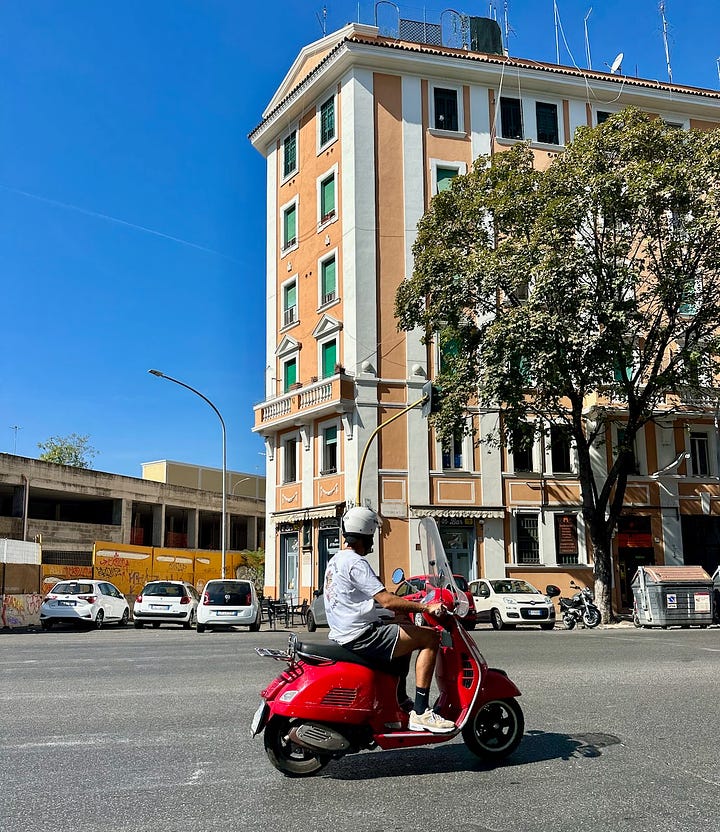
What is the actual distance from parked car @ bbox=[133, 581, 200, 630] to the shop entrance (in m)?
16.2

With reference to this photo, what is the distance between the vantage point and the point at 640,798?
5.16 m

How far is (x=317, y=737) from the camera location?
5574 millimetres

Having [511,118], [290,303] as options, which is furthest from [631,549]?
[511,118]

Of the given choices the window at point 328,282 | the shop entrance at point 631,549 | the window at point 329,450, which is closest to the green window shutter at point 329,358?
the window at point 328,282

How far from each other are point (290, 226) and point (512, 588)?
1957 centimetres

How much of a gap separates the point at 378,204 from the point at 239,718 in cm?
2808

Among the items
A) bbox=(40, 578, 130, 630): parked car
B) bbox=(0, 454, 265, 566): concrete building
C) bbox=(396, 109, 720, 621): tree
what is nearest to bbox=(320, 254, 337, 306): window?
bbox=(396, 109, 720, 621): tree

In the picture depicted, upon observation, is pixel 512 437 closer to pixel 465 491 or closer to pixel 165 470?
pixel 465 491

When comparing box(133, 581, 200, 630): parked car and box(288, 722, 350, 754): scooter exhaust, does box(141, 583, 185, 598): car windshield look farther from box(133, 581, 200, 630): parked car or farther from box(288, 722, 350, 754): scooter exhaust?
box(288, 722, 350, 754): scooter exhaust

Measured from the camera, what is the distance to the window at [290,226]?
124ft

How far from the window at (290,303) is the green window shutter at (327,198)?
3.28 metres

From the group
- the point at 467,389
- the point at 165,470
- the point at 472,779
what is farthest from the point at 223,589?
the point at 165,470

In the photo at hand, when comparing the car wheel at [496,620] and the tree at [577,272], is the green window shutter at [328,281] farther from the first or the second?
the car wheel at [496,620]

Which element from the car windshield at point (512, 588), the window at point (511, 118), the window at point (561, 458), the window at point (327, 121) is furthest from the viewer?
the window at point (327, 121)
